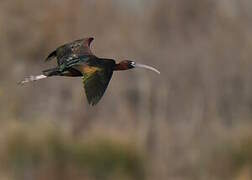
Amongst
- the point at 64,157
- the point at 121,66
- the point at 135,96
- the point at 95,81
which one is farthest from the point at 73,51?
the point at 135,96

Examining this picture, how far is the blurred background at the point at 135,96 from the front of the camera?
651 inches

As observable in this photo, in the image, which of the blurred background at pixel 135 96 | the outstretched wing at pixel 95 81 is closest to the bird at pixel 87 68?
the outstretched wing at pixel 95 81

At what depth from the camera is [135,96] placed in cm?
1788

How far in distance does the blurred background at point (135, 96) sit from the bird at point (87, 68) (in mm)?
5498

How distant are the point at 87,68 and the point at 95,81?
0.19 meters

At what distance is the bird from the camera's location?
9.26 m

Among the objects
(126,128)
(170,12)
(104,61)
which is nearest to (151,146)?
(126,128)

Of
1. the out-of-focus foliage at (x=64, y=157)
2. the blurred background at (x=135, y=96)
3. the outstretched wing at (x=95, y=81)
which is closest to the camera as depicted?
the outstretched wing at (x=95, y=81)

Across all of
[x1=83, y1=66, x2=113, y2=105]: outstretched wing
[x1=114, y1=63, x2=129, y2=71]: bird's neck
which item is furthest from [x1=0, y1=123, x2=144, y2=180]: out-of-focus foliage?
[x1=83, y1=66, x2=113, y2=105]: outstretched wing

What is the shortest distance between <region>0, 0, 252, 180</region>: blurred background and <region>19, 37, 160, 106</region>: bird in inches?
216

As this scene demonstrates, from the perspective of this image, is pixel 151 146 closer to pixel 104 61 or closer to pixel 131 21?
pixel 131 21

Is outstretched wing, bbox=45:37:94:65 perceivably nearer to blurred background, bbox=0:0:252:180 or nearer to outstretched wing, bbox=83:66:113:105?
outstretched wing, bbox=83:66:113:105

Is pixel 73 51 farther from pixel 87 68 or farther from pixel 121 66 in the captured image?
pixel 87 68

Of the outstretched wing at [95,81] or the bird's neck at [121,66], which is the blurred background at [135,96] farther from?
the outstretched wing at [95,81]
